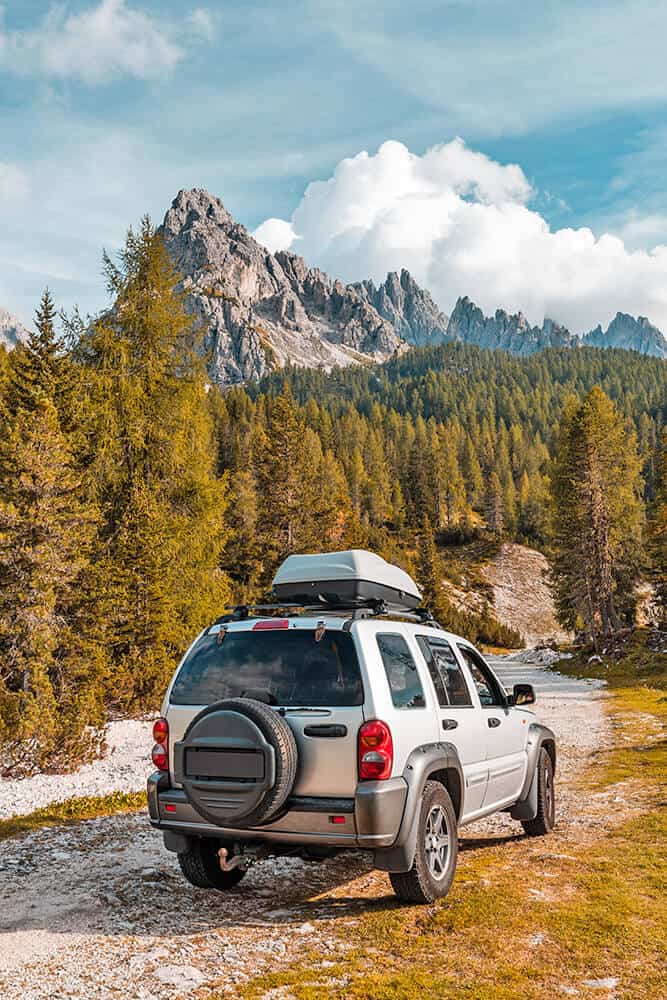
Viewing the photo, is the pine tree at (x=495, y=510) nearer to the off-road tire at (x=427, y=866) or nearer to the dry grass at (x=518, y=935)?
the dry grass at (x=518, y=935)

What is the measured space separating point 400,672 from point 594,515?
37.3 m

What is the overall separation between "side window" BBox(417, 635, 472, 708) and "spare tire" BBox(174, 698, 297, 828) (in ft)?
5.52

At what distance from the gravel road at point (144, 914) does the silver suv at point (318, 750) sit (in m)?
0.46

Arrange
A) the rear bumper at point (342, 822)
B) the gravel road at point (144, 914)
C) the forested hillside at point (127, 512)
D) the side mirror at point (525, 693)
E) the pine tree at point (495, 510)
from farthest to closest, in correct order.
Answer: the pine tree at point (495, 510)
the forested hillside at point (127, 512)
the side mirror at point (525, 693)
the rear bumper at point (342, 822)
the gravel road at point (144, 914)

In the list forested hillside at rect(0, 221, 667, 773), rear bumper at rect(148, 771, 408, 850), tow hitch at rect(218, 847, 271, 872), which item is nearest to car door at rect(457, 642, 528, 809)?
rear bumper at rect(148, 771, 408, 850)

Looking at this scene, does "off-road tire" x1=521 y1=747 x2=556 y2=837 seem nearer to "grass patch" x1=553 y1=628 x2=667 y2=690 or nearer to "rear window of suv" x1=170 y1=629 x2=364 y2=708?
"rear window of suv" x1=170 y1=629 x2=364 y2=708

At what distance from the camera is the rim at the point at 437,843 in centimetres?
591

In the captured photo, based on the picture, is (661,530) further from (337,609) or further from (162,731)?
(162,731)

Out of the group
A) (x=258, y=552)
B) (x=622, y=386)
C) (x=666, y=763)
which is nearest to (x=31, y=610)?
(x=666, y=763)

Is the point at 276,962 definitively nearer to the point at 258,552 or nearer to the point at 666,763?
the point at 666,763

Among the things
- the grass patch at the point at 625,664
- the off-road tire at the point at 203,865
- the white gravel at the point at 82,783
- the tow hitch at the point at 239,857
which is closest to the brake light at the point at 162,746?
the off-road tire at the point at 203,865

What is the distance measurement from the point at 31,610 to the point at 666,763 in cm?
1272

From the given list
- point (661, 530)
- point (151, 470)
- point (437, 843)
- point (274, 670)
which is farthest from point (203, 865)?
point (661, 530)

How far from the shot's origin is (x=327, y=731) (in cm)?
547
